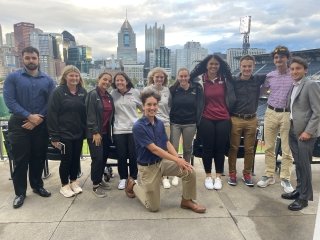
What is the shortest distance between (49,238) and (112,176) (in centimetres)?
203

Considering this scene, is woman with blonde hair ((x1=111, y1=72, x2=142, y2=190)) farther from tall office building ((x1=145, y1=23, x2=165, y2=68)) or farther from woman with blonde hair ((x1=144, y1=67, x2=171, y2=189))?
tall office building ((x1=145, y1=23, x2=165, y2=68))

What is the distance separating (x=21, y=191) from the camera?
403 centimetres

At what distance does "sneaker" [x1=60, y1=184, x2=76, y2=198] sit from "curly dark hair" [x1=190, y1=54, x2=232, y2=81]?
251 cm

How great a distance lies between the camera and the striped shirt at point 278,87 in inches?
166

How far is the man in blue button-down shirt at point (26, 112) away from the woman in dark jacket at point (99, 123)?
2.11ft

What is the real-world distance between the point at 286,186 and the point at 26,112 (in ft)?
13.0

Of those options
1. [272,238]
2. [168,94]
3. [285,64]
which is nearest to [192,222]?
[272,238]

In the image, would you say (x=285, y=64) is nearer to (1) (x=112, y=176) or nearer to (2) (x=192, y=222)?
(2) (x=192, y=222)

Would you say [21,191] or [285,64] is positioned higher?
[285,64]

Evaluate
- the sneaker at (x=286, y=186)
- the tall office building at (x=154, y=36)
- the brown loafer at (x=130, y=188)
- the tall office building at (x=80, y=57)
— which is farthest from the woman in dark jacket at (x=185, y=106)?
the tall office building at (x=154, y=36)

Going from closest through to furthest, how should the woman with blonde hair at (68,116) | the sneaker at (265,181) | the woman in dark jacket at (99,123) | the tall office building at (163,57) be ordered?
the woman with blonde hair at (68,116) → the woman in dark jacket at (99,123) → the sneaker at (265,181) → the tall office building at (163,57)

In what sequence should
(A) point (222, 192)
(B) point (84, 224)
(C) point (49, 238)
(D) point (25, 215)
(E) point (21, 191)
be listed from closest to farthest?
(C) point (49, 238), (B) point (84, 224), (D) point (25, 215), (E) point (21, 191), (A) point (222, 192)

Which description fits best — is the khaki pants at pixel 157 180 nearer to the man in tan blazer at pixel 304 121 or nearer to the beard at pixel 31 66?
the man in tan blazer at pixel 304 121

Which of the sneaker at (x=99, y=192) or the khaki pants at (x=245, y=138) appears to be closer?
the sneaker at (x=99, y=192)
